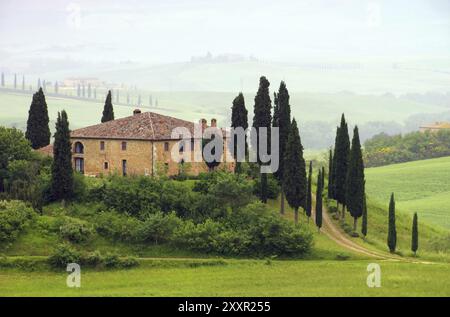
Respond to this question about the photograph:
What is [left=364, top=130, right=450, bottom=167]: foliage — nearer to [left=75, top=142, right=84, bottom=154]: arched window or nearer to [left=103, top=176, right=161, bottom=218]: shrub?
[left=75, top=142, right=84, bottom=154]: arched window

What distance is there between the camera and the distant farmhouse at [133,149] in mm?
74431

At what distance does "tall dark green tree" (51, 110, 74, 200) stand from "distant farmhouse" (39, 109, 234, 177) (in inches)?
280

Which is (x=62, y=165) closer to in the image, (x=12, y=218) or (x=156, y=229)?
(x=12, y=218)

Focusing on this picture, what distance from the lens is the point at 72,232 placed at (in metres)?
62.2

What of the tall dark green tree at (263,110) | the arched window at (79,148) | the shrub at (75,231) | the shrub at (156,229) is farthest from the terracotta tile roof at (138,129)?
the shrub at (75,231)

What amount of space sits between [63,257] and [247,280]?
38.9 feet

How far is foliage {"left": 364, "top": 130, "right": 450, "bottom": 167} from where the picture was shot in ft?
518

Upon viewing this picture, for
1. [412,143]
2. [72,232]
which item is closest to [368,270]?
[72,232]

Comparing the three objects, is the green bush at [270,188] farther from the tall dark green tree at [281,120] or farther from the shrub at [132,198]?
the shrub at [132,198]

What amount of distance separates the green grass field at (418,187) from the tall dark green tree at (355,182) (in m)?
25.3

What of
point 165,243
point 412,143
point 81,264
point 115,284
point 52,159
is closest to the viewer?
point 115,284
